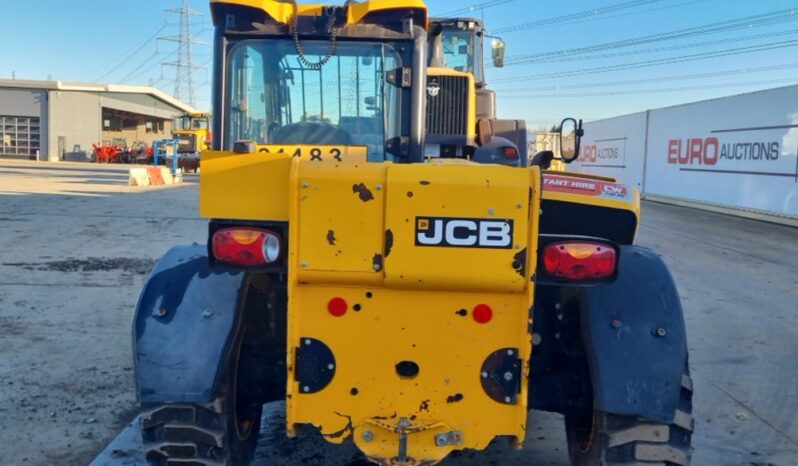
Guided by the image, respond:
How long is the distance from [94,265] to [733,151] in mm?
16245

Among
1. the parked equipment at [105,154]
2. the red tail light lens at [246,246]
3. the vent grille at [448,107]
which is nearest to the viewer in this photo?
the red tail light lens at [246,246]

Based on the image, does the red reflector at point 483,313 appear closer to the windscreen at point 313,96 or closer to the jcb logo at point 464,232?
A: the jcb logo at point 464,232

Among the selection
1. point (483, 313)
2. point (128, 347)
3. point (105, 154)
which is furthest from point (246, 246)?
point (105, 154)

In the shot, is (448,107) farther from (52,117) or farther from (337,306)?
(52,117)

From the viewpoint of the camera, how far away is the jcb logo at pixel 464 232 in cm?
267

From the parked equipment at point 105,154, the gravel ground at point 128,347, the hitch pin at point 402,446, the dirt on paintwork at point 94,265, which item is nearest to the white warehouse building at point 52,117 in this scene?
the parked equipment at point 105,154

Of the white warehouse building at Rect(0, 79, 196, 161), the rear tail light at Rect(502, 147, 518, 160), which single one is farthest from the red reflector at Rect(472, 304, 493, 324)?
the white warehouse building at Rect(0, 79, 196, 161)

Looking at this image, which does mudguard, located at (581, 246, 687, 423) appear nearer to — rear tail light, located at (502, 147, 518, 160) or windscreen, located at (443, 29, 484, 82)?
rear tail light, located at (502, 147, 518, 160)

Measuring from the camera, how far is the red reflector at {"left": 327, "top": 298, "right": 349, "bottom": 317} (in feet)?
9.20

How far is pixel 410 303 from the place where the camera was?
2.79 meters

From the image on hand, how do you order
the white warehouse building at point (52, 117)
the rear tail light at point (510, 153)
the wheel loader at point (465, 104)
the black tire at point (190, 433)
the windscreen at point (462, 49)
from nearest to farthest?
the black tire at point (190, 433), the rear tail light at point (510, 153), the wheel loader at point (465, 104), the windscreen at point (462, 49), the white warehouse building at point (52, 117)

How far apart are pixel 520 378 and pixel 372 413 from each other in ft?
1.92

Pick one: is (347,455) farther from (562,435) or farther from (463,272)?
(463,272)

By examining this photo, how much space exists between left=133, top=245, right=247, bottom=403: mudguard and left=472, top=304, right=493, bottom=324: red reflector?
97 cm
